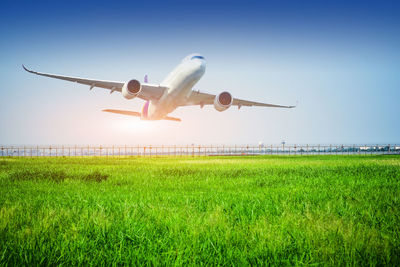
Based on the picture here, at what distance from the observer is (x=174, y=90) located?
24422mm

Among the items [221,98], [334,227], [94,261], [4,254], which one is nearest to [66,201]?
[4,254]

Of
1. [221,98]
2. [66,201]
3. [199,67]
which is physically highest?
[199,67]

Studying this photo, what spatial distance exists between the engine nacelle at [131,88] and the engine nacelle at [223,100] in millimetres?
6698

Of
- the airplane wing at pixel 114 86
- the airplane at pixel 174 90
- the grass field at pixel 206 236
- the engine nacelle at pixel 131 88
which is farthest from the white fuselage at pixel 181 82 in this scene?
the grass field at pixel 206 236

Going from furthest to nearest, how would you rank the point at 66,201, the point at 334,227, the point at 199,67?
1. the point at 199,67
2. the point at 66,201
3. the point at 334,227

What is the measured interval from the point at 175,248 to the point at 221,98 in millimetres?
22865

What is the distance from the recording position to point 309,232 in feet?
10.5

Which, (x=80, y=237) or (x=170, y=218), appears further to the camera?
(x=170, y=218)

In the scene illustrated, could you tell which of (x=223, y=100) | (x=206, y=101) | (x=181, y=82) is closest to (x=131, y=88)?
(x=181, y=82)

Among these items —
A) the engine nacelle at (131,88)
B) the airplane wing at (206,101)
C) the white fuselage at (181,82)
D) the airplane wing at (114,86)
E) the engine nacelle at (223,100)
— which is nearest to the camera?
the engine nacelle at (131,88)

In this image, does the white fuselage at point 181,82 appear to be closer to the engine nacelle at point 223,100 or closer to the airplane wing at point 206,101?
the airplane wing at point 206,101

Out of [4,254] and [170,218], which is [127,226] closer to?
[170,218]

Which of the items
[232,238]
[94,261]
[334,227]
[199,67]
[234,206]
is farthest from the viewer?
[199,67]

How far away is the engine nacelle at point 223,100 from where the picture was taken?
25.2 metres
